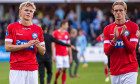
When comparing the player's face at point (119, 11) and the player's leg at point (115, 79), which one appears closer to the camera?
the player's face at point (119, 11)

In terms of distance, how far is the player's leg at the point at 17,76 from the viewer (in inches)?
242

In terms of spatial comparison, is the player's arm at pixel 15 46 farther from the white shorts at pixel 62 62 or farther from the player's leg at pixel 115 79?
the white shorts at pixel 62 62

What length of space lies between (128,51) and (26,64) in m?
2.00

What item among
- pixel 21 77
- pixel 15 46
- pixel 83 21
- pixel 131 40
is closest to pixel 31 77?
pixel 21 77

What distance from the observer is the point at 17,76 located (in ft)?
20.2

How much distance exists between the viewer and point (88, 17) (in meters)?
28.8

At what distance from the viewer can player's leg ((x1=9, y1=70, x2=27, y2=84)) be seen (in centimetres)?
614

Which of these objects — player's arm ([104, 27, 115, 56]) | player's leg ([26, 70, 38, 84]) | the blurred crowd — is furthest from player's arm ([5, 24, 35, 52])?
the blurred crowd

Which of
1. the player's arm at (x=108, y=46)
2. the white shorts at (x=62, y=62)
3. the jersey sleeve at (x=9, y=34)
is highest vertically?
the jersey sleeve at (x=9, y=34)

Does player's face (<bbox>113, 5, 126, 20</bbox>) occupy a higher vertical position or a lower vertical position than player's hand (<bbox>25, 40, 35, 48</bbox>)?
higher

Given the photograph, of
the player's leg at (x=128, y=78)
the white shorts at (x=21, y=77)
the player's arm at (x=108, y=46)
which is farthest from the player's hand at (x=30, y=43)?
the player's leg at (x=128, y=78)

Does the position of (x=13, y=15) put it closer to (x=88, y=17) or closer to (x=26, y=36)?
(x=88, y=17)

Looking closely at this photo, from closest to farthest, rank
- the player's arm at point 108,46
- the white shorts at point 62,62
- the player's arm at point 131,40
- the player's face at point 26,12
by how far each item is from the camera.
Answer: the player's arm at point 131,40 < the player's arm at point 108,46 < the player's face at point 26,12 < the white shorts at point 62,62

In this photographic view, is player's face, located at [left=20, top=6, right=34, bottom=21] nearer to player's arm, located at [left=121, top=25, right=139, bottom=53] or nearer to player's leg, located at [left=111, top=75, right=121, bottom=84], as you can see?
player's arm, located at [left=121, top=25, right=139, bottom=53]
